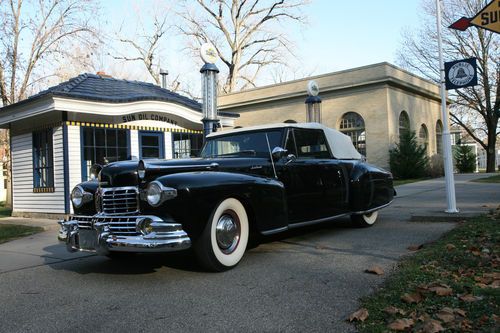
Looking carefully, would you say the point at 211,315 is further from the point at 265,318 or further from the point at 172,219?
the point at 172,219

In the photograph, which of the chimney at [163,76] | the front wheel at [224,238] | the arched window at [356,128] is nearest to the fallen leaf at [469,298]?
the front wheel at [224,238]

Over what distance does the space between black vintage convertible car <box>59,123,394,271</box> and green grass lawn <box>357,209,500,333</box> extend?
165cm

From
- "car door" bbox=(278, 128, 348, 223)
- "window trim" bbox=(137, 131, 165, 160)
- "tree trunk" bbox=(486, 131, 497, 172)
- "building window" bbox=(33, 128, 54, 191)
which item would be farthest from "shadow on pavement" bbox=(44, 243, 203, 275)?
"tree trunk" bbox=(486, 131, 497, 172)

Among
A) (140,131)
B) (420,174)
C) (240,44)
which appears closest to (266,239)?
(140,131)

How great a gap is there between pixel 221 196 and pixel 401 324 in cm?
233

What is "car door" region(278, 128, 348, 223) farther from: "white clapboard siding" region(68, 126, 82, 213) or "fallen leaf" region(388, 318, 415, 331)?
"white clapboard siding" region(68, 126, 82, 213)

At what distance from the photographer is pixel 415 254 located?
515 centimetres

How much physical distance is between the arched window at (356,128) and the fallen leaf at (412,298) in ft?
71.2

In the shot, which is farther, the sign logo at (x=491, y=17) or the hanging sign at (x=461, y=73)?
the hanging sign at (x=461, y=73)

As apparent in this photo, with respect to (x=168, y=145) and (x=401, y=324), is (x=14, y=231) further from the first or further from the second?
(x=401, y=324)

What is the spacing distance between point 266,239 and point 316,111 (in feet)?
34.1

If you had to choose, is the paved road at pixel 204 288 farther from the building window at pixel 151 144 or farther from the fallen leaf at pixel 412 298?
the building window at pixel 151 144

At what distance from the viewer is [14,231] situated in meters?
10.0

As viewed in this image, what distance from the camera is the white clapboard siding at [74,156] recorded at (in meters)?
12.0
